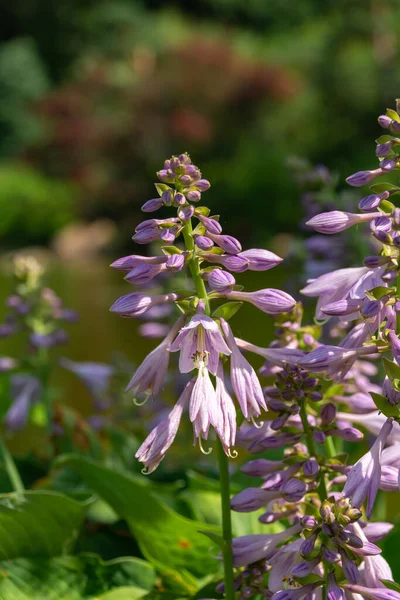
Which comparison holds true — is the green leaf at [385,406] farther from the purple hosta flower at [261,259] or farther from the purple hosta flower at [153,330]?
the purple hosta flower at [153,330]

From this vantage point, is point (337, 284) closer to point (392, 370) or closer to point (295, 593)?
point (392, 370)

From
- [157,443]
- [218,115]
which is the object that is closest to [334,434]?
[157,443]

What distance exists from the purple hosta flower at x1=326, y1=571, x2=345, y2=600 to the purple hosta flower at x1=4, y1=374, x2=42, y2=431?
784 millimetres

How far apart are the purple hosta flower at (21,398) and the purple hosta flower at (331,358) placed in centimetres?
77

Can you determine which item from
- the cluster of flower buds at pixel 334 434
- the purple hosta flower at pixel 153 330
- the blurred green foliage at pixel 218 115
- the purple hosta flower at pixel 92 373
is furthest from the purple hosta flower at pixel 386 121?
the blurred green foliage at pixel 218 115

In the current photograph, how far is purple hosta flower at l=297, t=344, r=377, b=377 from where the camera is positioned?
45 centimetres

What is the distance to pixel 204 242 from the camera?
0.47 m

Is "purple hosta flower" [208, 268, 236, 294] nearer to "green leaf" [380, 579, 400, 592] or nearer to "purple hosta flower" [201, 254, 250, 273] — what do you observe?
"purple hosta flower" [201, 254, 250, 273]

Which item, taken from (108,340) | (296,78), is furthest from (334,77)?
(108,340)

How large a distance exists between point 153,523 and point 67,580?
87mm

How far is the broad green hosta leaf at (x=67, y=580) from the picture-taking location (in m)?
0.61

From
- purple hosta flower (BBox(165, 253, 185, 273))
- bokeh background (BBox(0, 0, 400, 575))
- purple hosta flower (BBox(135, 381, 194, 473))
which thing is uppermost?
purple hosta flower (BBox(165, 253, 185, 273))

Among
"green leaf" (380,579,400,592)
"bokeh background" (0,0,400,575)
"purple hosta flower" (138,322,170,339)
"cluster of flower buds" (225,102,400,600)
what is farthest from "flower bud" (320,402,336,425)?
"bokeh background" (0,0,400,575)

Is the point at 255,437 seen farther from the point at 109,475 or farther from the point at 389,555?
the point at 389,555
